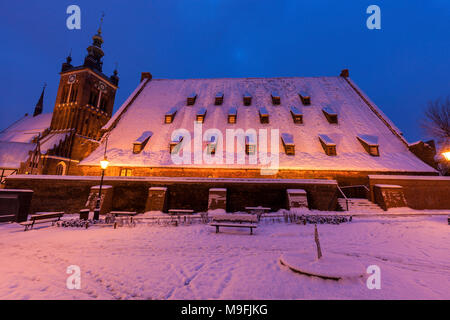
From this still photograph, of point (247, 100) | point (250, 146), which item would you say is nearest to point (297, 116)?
point (247, 100)

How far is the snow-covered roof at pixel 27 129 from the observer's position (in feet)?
131

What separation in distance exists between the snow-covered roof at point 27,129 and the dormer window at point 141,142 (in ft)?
105

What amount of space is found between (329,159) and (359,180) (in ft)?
10.4

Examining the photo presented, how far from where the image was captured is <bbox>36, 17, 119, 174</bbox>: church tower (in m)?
33.4

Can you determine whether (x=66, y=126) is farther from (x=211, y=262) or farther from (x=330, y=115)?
(x=330, y=115)

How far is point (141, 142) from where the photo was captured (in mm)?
21062

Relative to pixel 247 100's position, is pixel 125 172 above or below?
below

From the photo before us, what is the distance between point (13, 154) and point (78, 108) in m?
12.6

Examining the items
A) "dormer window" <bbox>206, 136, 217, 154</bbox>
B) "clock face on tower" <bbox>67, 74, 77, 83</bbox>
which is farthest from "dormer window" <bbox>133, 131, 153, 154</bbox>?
"clock face on tower" <bbox>67, 74, 77, 83</bbox>

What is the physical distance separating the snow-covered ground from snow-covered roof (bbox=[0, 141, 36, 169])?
3271 cm

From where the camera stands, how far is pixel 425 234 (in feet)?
30.0

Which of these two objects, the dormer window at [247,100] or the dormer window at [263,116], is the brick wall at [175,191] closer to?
the dormer window at [263,116]

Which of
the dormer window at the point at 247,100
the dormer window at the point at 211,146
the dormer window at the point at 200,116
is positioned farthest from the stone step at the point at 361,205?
the dormer window at the point at 200,116
